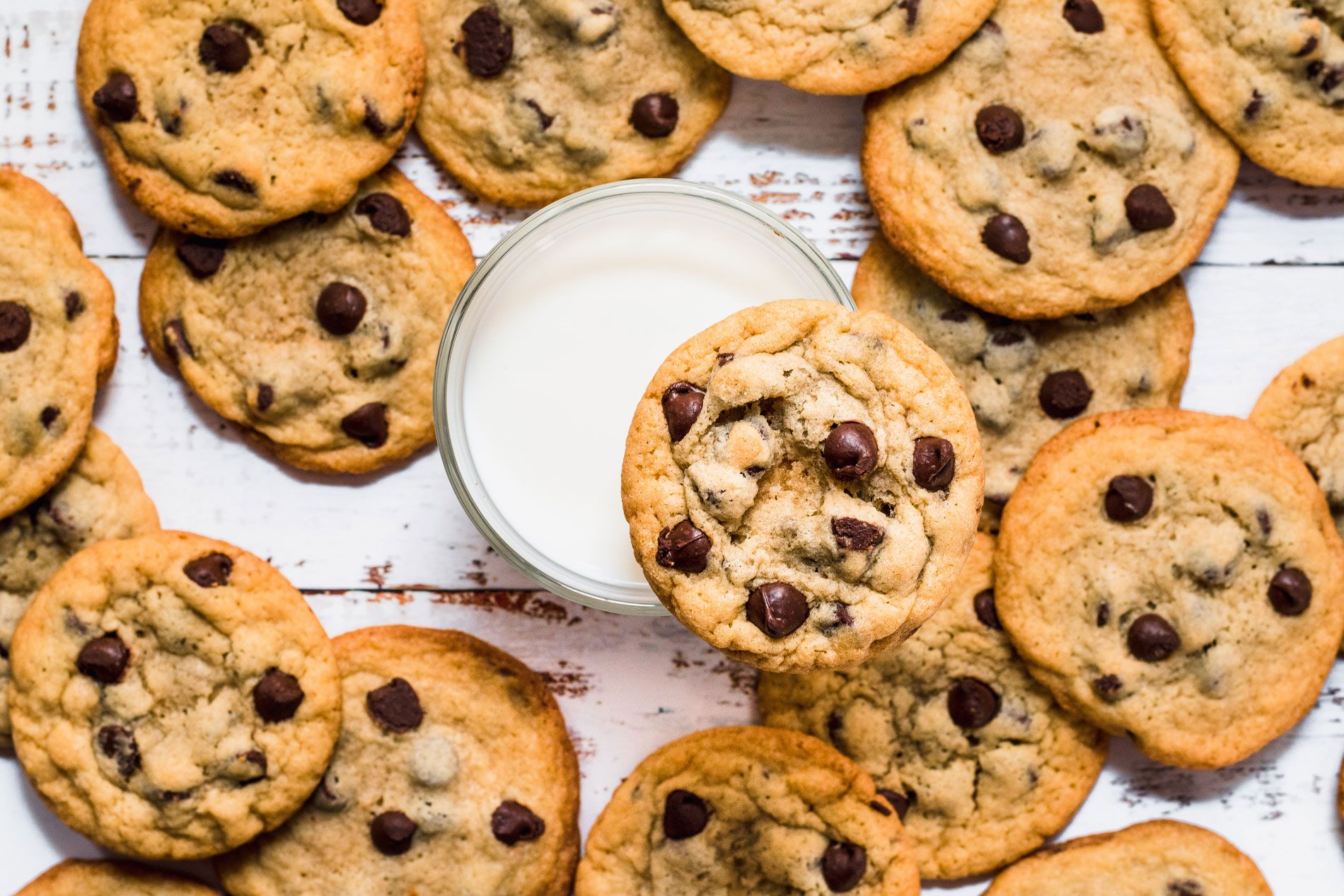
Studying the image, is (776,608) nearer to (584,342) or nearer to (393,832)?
(584,342)

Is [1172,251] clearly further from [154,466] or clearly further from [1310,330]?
[154,466]

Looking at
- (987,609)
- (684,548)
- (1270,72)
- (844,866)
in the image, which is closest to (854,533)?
(684,548)

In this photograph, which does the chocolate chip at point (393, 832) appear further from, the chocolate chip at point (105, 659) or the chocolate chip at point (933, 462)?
the chocolate chip at point (933, 462)

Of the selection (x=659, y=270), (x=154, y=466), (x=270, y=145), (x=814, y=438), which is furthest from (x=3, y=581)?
(x=814, y=438)

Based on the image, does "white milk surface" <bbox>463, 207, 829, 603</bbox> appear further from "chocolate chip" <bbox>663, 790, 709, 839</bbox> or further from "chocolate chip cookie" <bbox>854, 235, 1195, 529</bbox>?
"chocolate chip" <bbox>663, 790, 709, 839</bbox>

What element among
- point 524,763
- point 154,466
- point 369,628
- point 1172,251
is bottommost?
point 524,763
